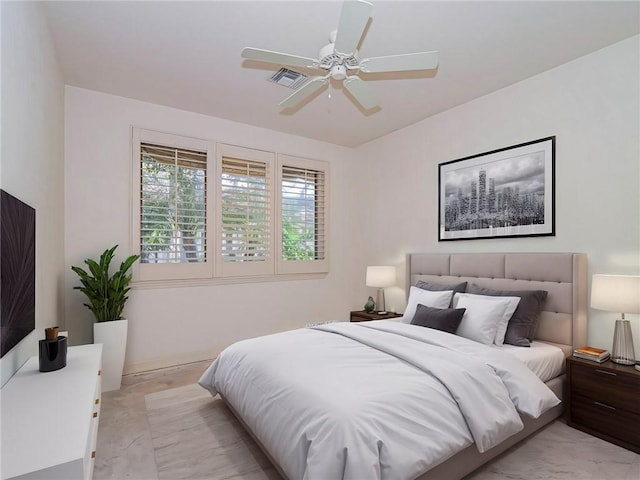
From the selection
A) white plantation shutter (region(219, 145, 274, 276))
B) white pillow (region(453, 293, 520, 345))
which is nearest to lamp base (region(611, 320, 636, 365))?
white pillow (region(453, 293, 520, 345))

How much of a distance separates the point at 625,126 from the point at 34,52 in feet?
13.3

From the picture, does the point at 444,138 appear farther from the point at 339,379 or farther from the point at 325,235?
the point at 339,379

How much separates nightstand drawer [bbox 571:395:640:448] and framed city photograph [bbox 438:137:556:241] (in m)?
1.33

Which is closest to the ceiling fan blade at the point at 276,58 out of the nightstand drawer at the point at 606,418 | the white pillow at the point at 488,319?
the white pillow at the point at 488,319

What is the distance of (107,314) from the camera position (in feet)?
10.2

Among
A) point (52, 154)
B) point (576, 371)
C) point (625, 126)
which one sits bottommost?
point (576, 371)

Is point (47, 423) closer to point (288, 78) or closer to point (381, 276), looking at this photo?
point (288, 78)

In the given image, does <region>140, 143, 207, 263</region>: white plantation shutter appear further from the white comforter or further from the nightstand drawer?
the nightstand drawer

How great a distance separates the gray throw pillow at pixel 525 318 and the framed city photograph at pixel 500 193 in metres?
0.60

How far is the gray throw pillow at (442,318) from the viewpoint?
9.20 feet

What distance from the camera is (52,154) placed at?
2.69m

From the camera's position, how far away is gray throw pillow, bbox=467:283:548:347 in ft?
8.83

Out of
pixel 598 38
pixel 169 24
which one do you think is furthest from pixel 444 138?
pixel 169 24

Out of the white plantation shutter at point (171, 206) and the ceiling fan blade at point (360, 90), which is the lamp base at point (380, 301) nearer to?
the white plantation shutter at point (171, 206)
